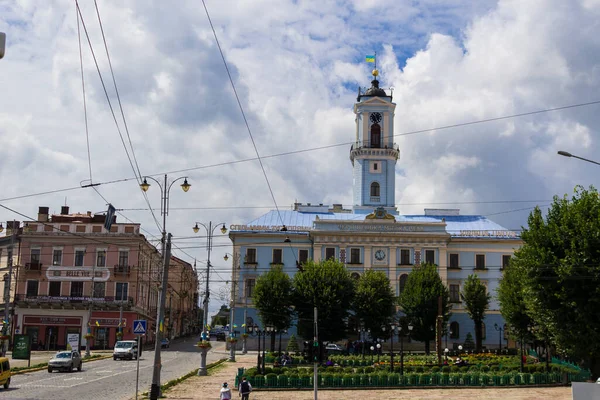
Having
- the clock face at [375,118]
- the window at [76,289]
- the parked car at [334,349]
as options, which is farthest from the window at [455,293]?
the window at [76,289]

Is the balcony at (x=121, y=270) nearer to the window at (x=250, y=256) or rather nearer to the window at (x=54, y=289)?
the window at (x=54, y=289)

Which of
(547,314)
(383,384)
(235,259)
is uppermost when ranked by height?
(235,259)

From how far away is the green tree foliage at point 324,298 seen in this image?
6181 cm

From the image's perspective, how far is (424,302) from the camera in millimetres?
65438

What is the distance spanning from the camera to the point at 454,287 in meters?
75.4

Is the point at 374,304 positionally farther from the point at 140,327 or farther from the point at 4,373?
the point at 140,327

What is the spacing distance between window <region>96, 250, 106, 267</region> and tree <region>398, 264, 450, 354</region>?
27.5 metres

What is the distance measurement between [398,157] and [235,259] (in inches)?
842

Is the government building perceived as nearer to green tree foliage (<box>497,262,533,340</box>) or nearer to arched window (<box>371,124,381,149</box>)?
arched window (<box>371,124,381,149</box>)

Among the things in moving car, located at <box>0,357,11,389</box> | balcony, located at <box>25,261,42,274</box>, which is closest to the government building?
balcony, located at <box>25,261,42,274</box>

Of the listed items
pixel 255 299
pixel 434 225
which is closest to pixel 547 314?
pixel 255 299

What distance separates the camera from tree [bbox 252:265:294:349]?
63.6 metres

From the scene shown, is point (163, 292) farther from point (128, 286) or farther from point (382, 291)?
point (128, 286)

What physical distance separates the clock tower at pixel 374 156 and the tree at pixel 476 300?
44.5ft
